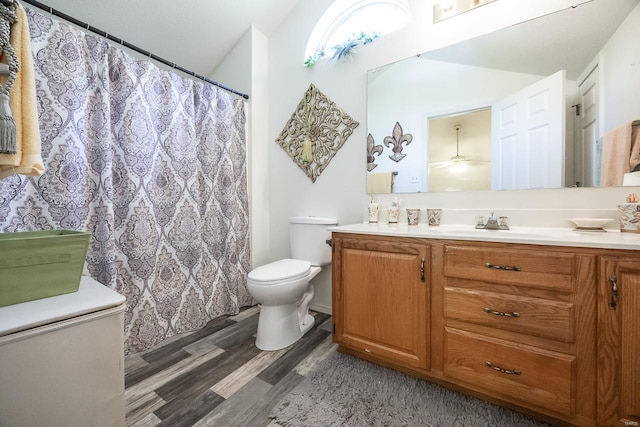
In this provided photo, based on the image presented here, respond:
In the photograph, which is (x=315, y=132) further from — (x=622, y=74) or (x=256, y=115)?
(x=622, y=74)

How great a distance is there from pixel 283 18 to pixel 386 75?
1.23 m

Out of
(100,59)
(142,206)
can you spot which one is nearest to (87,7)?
(100,59)

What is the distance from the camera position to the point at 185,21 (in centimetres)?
199

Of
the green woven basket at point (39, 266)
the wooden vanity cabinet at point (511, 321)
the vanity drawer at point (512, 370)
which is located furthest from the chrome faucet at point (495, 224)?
the green woven basket at point (39, 266)

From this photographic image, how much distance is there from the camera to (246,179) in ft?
7.42

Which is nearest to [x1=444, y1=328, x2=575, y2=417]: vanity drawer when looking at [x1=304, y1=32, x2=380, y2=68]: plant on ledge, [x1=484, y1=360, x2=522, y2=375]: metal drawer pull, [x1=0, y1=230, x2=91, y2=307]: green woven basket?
[x1=484, y1=360, x2=522, y2=375]: metal drawer pull

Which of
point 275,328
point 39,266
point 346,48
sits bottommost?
point 275,328

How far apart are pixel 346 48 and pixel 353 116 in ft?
1.70

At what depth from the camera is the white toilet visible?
1547 mm

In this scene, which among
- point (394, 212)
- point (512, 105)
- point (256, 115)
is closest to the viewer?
point (512, 105)

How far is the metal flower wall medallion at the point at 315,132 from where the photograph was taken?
201cm

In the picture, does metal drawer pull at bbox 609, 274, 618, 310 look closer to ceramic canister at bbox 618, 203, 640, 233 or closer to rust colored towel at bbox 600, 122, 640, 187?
ceramic canister at bbox 618, 203, 640, 233

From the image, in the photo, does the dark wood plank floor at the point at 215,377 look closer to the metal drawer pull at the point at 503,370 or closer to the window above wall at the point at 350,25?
the metal drawer pull at the point at 503,370

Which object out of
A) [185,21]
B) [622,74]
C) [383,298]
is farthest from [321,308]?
[185,21]
